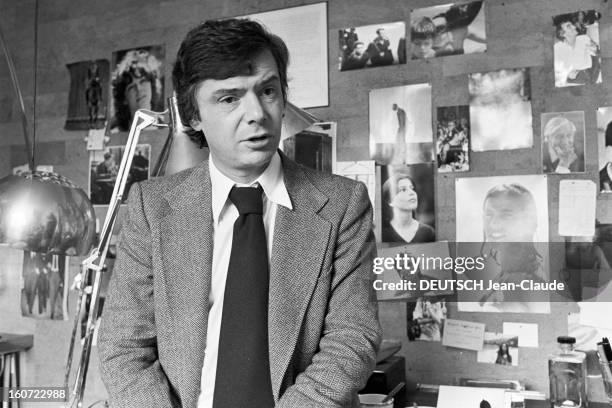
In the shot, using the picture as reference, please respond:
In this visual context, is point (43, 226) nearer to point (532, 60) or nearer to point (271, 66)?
point (271, 66)

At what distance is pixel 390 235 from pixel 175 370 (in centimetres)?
85

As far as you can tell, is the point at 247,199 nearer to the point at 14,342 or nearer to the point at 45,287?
the point at 45,287

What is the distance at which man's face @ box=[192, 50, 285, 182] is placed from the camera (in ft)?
3.09

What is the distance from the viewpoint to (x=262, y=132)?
3.09 feet

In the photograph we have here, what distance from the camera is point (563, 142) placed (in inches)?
58.4

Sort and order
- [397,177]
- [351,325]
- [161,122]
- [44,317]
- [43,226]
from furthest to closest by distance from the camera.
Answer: [44,317] < [397,177] < [161,122] < [43,226] < [351,325]

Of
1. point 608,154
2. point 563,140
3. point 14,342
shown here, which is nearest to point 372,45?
point 563,140

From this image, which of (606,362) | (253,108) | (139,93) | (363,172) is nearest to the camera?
(253,108)

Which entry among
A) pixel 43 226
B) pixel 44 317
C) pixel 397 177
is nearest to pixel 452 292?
pixel 397 177

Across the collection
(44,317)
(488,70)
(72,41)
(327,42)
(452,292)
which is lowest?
(44,317)

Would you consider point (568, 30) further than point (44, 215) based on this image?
Yes

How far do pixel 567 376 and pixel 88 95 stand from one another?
5.96ft

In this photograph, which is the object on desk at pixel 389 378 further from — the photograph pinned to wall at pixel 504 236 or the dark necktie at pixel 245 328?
the dark necktie at pixel 245 328

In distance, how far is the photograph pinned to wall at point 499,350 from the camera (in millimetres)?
1501
